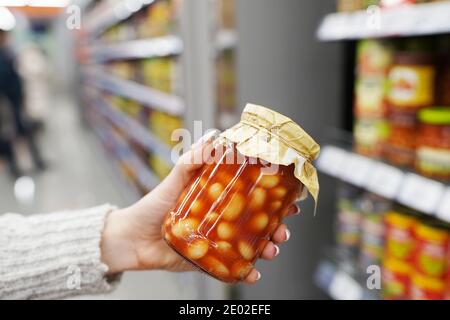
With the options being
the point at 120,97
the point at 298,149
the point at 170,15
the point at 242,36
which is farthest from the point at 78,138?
the point at 298,149

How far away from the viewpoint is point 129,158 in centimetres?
410

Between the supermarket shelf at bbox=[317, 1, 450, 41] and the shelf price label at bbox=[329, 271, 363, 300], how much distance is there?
2.67 feet

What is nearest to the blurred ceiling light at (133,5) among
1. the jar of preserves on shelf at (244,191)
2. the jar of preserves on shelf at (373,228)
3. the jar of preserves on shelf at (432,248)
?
the jar of preserves on shelf at (373,228)

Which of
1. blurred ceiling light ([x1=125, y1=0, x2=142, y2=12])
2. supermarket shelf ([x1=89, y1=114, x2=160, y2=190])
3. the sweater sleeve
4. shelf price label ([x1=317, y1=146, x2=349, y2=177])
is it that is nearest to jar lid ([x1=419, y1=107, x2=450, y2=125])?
shelf price label ([x1=317, y1=146, x2=349, y2=177])

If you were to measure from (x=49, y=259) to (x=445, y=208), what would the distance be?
0.87 meters

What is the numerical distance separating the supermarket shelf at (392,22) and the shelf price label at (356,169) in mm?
390

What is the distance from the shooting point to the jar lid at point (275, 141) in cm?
66

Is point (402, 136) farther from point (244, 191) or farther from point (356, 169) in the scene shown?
point (244, 191)

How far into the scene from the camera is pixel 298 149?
2.22ft

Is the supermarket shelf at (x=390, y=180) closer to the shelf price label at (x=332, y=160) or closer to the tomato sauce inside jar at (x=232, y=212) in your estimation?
the shelf price label at (x=332, y=160)

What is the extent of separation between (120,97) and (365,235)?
10.9 feet

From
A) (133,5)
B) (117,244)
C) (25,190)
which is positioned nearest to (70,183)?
(25,190)

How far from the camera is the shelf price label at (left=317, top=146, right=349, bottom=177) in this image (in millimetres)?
1655

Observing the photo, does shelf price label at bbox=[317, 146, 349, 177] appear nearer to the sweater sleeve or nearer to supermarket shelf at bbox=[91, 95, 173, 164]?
supermarket shelf at bbox=[91, 95, 173, 164]
